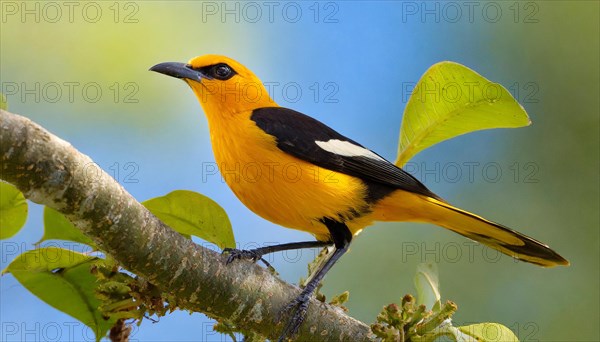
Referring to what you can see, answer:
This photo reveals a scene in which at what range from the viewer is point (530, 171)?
22.2 ft

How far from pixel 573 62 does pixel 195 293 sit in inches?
200

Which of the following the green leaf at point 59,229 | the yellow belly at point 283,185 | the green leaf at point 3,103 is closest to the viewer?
the green leaf at point 3,103

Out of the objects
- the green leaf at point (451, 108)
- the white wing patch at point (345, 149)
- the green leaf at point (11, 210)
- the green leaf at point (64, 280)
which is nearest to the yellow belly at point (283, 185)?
the white wing patch at point (345, 149)

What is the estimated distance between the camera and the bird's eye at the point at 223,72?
5293 millimetres

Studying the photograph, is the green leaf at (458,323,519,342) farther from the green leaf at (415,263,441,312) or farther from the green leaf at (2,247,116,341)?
the green leaf at (2,247,116,341)

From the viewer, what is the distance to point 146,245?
2.96 m

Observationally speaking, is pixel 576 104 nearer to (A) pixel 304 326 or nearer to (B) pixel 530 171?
(B) pixel 530 171

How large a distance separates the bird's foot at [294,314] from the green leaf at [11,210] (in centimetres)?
125

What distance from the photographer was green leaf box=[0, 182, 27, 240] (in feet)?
10.7

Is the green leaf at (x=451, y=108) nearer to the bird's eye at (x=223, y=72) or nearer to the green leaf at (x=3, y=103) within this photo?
the bird's eye at (x=223, y=72)

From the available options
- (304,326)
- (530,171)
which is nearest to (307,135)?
(304,326)

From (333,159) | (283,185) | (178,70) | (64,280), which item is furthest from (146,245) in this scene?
(178,70)

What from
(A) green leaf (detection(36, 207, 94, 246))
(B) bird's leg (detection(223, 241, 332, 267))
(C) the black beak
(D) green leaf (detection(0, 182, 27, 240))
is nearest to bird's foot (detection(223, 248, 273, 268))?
(B) bird's leg (detection(223, 241, 332, 267))

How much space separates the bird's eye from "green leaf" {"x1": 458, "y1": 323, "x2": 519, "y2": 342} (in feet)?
8.72
